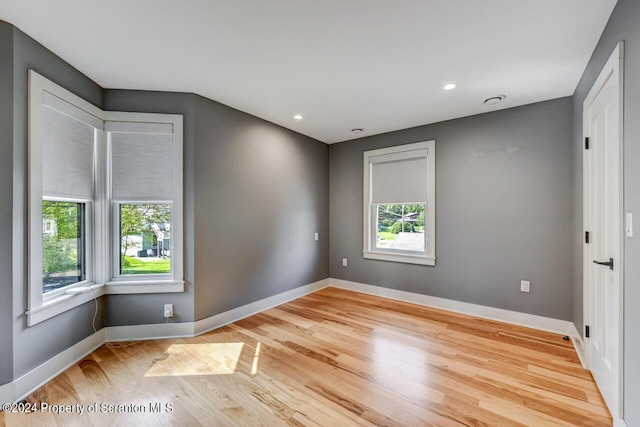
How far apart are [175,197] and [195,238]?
47cm

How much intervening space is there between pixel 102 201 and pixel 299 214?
7.93 ft

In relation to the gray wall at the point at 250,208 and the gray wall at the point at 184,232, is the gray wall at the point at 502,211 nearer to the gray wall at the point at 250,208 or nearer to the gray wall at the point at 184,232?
the gray wall at the point at 250,208

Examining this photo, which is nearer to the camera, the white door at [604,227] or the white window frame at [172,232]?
the white door at [604,227]

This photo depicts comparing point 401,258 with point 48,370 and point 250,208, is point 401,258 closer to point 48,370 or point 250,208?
point 250,208

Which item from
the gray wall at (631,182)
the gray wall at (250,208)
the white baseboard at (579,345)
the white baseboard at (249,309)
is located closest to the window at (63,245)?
the gray wall at (250,208)

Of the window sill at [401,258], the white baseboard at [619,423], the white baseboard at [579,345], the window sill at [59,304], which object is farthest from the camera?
the window sill at [401,258]

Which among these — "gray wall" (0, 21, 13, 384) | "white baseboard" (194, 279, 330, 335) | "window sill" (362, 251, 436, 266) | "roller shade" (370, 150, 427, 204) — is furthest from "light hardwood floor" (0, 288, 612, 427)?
"roller shade" (370, 150, 427, 204)

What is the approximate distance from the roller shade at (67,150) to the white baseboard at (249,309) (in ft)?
5.65

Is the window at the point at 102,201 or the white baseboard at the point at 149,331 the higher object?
the window at the point at 102,201

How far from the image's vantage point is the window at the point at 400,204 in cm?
380

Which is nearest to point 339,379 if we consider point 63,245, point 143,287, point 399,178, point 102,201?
point 143,287

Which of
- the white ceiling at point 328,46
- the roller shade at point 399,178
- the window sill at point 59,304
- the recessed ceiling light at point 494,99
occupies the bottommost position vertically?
the window sill at point 59,304

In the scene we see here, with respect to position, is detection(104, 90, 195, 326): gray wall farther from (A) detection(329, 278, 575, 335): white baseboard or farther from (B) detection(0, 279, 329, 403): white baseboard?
(A) detection(329, 278, 575, 335): white baseboard

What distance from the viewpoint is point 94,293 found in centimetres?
259
